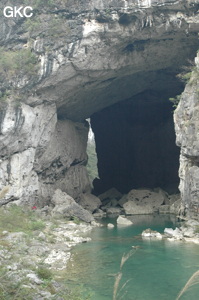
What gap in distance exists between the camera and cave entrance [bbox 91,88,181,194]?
5588 cm

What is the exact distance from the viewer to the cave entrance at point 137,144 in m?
55.9

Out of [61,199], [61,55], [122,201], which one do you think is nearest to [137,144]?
[122,201]

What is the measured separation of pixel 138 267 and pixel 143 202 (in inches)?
1235

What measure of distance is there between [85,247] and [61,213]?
13.0 metres

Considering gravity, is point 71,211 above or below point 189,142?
below

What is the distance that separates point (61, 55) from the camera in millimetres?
33719

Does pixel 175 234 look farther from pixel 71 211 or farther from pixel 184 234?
pixel 71 211

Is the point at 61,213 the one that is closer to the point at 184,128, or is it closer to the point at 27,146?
the point at 27,146

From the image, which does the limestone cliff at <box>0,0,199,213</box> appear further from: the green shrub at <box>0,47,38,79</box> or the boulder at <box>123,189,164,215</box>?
the boulder at <box>123,189,164,215</box>

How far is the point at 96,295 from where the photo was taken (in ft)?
42.8

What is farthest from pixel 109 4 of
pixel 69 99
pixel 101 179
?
pixel 101 179

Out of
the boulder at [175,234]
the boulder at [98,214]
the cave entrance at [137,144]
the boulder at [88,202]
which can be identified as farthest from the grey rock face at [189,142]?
the cave entrance at [137,144]

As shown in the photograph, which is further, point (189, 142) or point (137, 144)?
point (137, 144)

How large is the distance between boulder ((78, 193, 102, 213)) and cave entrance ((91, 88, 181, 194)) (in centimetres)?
1194
